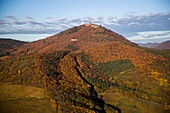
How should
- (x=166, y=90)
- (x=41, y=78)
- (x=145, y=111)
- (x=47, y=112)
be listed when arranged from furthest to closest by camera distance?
(x=41, y=78), (x=166, y=90), (x=145, y=111), (x=47, y=112)

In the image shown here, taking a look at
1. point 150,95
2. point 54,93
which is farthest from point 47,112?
point 150,95

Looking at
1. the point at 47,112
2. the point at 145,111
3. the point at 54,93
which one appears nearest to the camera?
the point at 47,112

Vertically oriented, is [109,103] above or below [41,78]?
below

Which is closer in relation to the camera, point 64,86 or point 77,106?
point 77,106

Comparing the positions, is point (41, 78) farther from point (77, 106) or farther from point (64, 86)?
point (77, 106)

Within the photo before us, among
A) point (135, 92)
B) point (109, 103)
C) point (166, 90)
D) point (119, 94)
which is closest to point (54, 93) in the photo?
point (109, 103)

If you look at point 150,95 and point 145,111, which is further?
point 150,95

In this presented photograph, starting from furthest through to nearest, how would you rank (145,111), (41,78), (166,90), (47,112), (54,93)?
1. (41,78)
2. (166,90)
3. (54,93)
4. (145,111)
5. (47,112)

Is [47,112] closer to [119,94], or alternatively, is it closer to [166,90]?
[119,94]

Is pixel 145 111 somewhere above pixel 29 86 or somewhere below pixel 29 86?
below
